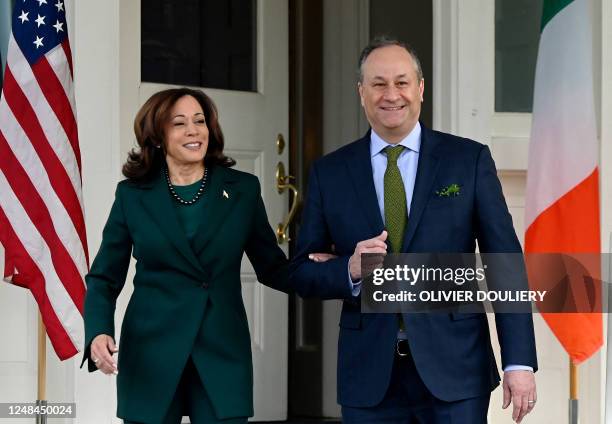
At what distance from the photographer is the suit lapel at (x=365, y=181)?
3.22m

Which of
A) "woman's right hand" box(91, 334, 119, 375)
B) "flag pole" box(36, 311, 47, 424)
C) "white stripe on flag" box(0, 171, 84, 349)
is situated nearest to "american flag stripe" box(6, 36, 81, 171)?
"white stripe on flag" box(0, 171, 84, 349)

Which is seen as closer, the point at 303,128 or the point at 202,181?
the point at 202,181

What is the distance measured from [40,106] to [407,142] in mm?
1980

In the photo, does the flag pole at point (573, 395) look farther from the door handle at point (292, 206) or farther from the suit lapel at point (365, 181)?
the suit lapel at point (365, 181)

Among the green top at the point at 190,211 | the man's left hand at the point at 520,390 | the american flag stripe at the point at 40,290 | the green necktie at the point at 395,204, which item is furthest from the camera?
the american flag stripe at the point at 40,290

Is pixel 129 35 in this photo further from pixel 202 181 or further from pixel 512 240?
pixel 512 240

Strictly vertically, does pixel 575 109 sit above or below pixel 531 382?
above

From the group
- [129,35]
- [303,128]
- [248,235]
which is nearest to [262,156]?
[303,128]

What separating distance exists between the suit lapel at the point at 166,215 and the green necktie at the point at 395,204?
2.00ft

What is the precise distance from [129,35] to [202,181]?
6.75 ft

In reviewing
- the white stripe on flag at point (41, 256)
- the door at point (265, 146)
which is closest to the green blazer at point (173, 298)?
the white stripe on flag at point (41, 256)

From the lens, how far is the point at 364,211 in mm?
3238

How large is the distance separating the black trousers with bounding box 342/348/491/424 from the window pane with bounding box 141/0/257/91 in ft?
9.28

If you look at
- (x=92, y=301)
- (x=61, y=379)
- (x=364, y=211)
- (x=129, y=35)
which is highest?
(x=129, y=35)
